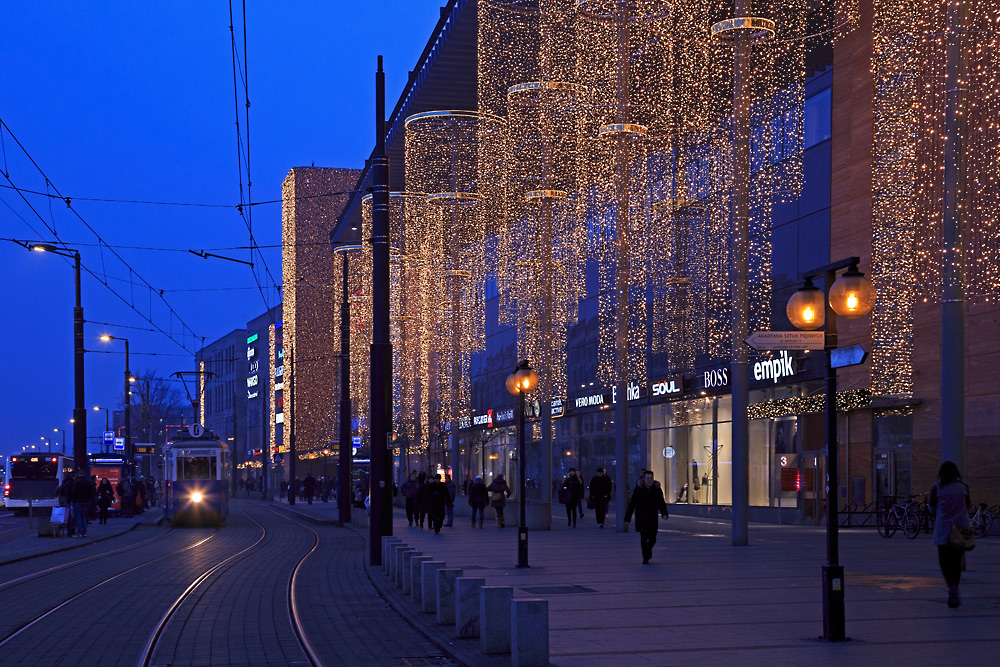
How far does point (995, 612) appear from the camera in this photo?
520 inches

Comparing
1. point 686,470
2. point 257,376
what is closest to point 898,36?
point 686,470

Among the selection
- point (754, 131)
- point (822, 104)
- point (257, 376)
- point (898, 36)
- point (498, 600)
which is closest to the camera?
point (498, 600)

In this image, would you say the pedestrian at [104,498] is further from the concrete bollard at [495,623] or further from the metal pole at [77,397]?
the concrete bollard at [495,623]

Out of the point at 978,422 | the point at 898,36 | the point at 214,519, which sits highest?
the point at 898,36

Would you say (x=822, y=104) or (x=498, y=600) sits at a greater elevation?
(x=822, y=104)

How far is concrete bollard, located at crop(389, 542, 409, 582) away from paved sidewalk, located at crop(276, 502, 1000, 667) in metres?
0.21

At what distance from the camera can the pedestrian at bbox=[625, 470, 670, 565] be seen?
2048 cm

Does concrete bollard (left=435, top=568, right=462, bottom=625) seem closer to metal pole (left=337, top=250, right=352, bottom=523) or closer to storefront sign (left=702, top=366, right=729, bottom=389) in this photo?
metal pole (left=337, top=250, right=352, bottom=523)

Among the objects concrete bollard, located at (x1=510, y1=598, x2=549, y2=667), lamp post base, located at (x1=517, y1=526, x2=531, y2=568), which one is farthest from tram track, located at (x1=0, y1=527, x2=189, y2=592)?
concrete bollard, located at (x1=510, y1=598, x2=549, y2=667)

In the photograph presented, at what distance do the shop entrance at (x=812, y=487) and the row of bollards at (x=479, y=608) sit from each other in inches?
705

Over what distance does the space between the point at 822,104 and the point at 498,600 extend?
26.0 metres

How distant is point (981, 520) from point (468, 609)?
17.0 meters

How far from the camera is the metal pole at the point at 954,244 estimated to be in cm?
1769

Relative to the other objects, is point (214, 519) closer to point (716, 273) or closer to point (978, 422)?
point (716, 273)
